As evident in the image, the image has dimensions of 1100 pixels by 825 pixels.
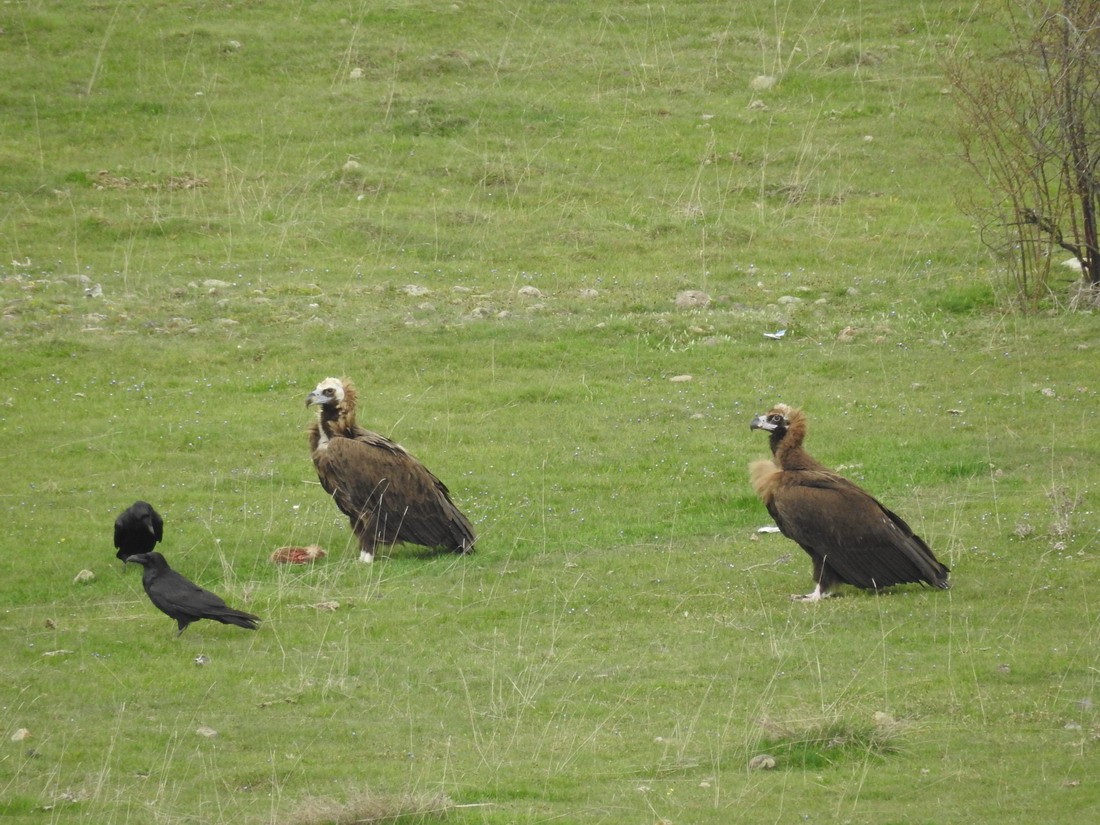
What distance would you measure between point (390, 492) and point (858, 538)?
4718 millimetres

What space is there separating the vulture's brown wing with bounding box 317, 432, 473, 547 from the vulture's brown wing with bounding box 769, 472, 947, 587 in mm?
3530

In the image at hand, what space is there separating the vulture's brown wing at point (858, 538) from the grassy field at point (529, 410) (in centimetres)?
30

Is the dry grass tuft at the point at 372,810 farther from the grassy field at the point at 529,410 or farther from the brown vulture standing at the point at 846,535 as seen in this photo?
the brown vulture standing at the point at 846,535

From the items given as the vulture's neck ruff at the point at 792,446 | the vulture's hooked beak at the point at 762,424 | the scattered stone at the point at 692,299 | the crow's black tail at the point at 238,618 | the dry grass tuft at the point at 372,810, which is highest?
the vulture's hooked beak at the point at 762,424

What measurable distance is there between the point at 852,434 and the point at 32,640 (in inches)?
393

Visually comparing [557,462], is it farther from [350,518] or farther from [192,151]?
[192,151]

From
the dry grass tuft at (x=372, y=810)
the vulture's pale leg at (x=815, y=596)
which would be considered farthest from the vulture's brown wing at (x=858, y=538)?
the dry grass tuft at (x=372, y=810)

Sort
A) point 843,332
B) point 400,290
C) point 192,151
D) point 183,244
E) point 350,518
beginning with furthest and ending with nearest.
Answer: point 192,151 < point 183,244 < point 400,290 < point 843,332 < point 350,518

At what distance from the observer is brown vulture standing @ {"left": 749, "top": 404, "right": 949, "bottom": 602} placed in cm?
1315

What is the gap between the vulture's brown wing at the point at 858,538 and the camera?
43.1 ft

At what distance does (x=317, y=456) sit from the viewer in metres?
15.9

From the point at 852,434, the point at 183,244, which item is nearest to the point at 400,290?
the point at 183,244

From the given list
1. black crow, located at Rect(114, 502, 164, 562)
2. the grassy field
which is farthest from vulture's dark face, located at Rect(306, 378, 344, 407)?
black crow, located at Rect(114, 502, 164, 562)

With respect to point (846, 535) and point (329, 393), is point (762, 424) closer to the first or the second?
point (846, 535)
